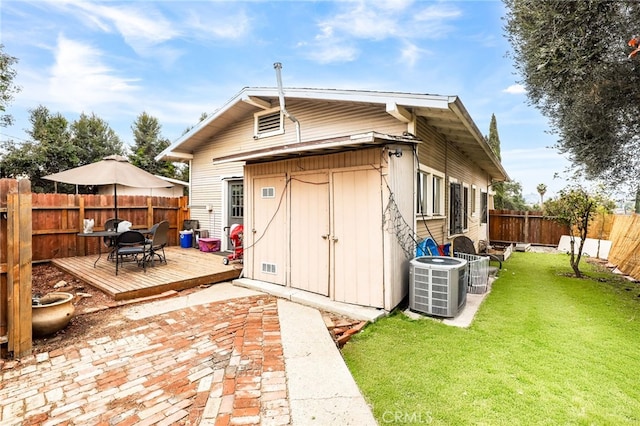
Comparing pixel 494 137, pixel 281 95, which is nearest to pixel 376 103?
pixel 281 95

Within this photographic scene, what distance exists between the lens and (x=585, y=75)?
5703 millimetres

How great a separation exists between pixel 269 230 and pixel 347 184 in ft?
6.45

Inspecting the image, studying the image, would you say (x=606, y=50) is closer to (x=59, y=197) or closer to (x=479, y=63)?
(x=479, y=63)

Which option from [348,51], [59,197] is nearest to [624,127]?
[348,51]

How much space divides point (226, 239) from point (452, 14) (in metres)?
9.44

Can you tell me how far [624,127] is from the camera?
6520 mm

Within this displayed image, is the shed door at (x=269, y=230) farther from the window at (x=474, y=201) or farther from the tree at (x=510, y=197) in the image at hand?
the tree at (x=510, y=197)

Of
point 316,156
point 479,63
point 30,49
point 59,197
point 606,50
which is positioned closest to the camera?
point 316,156

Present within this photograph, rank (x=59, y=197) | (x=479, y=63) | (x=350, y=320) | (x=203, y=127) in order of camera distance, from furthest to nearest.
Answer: (x=479, y=63) < (x=203, y=127) < (x=59, y=197) < (x=350, y=320)

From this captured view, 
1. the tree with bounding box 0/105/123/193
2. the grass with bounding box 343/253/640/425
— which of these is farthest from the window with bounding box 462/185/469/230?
the tree with bounding box 0/105/123/193

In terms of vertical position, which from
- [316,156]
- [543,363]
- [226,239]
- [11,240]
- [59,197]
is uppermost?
[316,156]

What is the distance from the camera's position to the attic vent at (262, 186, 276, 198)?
5.82 m

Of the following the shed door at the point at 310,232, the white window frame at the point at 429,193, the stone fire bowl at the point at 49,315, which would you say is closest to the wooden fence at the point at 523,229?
the white window frame at the point at 429,193

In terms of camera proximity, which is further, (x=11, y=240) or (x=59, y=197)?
(x=59, y=197)
